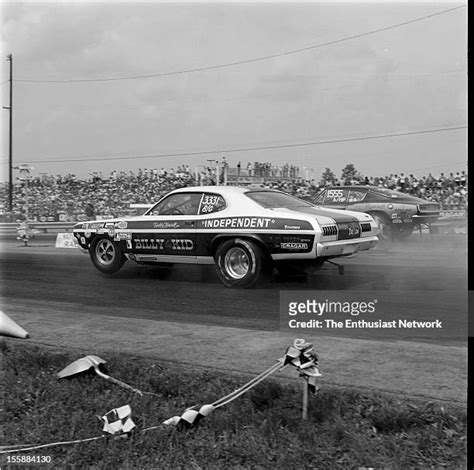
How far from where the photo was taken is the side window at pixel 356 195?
4.11m

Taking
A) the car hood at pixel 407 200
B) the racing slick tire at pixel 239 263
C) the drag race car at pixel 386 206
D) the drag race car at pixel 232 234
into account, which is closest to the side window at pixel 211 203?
the drag race car at pixel 232 234

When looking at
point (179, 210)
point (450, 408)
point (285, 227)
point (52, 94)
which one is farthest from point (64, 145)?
point (450, 408)

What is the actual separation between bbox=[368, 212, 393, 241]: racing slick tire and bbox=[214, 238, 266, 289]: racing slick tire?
0.79 m

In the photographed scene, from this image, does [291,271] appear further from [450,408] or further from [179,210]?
[450,408]

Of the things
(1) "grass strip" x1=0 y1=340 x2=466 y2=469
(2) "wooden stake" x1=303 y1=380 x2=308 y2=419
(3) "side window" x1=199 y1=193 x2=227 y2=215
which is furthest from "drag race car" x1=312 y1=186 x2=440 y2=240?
(2) "wooden stake" x1=303 y1=380 x2=308 y2=419

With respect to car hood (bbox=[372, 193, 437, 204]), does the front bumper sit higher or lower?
lower

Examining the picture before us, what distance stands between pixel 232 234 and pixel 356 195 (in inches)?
37.7

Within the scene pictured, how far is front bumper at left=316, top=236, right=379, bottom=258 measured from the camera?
422cm

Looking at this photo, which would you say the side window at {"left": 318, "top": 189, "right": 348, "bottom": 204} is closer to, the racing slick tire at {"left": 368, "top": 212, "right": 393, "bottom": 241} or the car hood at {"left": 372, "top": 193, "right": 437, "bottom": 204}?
the racing slick tire at {"left": 368, "top": 212, "right": 393, "bottom": 241}

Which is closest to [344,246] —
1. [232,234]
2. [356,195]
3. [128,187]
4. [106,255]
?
[356,195]

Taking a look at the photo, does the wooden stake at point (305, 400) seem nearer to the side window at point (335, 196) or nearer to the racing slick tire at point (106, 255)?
the side window at point (335, 196)

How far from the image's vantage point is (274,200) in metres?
4.45

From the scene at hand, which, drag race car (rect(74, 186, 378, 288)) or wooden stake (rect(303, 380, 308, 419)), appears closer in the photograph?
wooden stake (rect(303, 380, 308, 419))
